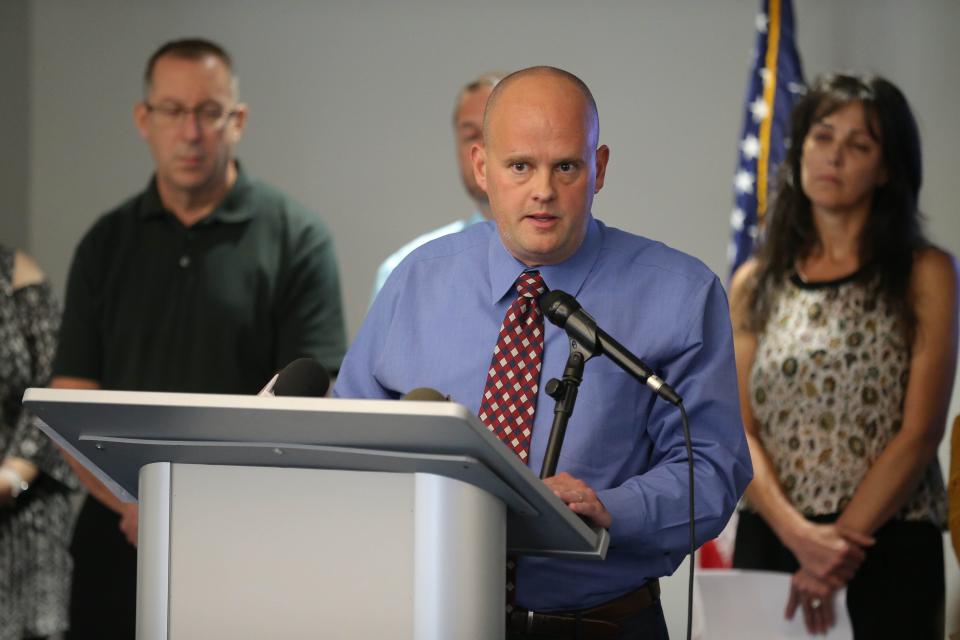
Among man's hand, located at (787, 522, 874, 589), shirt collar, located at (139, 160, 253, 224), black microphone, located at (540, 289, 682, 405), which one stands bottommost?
man's hand, located at (787, 522, 874, 589)

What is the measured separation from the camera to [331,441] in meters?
1.63

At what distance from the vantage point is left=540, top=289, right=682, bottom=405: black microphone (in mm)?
1893

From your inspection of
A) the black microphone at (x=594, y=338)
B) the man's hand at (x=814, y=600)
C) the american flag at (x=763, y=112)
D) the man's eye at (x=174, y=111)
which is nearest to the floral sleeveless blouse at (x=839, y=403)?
→ the man's hand at (x=814, y=600)

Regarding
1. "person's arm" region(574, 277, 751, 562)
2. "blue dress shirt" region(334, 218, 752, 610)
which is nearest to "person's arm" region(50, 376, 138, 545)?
"blue dress shirt" region(334, 218, 752, 610)

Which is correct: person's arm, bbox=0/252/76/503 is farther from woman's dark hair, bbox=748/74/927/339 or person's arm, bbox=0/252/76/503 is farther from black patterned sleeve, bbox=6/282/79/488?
woman's dark hair, bbox=748/74/927/339

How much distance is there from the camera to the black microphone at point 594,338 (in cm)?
189

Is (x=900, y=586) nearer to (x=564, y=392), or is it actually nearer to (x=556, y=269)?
(x=556, y=269)

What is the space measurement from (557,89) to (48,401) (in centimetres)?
99

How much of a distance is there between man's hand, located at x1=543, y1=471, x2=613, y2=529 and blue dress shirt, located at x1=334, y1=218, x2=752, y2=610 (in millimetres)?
117

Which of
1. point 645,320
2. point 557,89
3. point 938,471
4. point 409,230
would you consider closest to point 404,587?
point 645,320

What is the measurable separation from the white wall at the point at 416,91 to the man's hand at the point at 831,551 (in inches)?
68.1

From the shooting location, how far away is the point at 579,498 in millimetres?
1889

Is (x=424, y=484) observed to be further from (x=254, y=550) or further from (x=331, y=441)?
(x=254, y=550)

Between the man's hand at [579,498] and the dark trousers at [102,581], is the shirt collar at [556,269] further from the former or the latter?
the dark trousers at [102,581]
